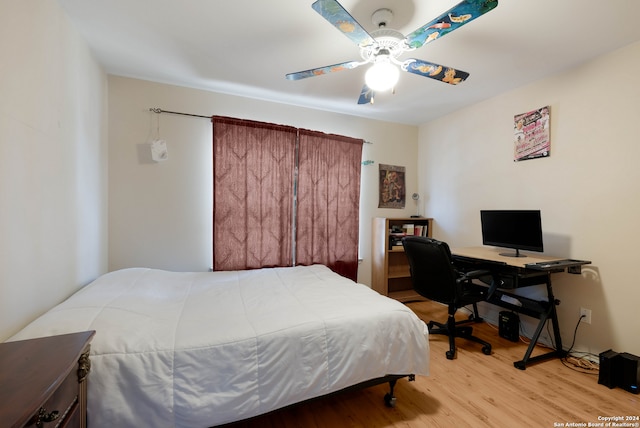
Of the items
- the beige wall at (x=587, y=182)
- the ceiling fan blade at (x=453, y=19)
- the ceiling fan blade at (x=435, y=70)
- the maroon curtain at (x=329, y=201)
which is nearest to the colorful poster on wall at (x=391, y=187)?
the maroon curtain at (x=329, y=201)

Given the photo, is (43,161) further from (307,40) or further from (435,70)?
(435,70)

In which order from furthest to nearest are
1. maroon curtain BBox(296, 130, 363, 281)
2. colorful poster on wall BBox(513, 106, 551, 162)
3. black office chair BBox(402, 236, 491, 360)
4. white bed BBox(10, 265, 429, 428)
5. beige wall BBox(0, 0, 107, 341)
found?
1. maroon curtain BBox(296, 130, 363, 281)
2. colorful poster on wall BBox(513, 106, 551, 162)
3. black office chair BBox(402, 236, 491, 360)
4. beige wall BBox(0, 0, 107, 341)
5. white bed BBox(10, 265, 429, 428)

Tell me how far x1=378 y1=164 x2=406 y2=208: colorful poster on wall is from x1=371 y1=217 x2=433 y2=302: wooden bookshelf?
27 centimetres

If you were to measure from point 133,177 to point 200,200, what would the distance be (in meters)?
0.62

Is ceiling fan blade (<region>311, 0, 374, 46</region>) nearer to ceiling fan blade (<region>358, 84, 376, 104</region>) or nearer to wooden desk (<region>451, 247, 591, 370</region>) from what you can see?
ceiling fan blade (<region>358, 84, 376, 104</region>)

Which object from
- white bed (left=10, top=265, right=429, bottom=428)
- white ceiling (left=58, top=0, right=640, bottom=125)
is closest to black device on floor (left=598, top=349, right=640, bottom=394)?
white bed (left=10, top=265, right=429, bottom=428)

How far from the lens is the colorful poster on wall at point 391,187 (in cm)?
371

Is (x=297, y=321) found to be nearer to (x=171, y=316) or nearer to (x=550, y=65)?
(x=171, y=316)

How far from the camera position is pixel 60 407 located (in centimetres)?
82

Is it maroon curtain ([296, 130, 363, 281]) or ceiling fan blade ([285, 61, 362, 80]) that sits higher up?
ceiling fan blade ([285, 61, 362, 80])

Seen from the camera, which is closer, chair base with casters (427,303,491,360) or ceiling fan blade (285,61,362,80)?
ceiling fan blade (285,61,362,80)

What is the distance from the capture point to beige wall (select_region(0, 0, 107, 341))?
1218mm

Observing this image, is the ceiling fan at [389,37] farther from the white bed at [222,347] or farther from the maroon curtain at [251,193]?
the white bed at [222,347]

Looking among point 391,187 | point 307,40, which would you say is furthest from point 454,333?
point 307,40
